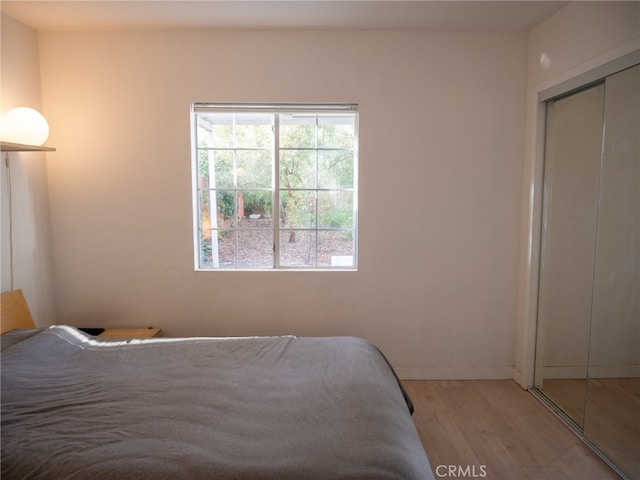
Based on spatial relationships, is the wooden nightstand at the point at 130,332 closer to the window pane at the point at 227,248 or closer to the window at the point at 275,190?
the window at the point at 275,190

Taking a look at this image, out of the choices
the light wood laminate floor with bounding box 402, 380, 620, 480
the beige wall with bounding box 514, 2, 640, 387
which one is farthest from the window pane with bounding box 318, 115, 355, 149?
the light wood laminate floor with bounding box 402, 380, 620, 480

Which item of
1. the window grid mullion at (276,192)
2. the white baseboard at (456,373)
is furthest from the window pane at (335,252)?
the white baseboard at (456,373)

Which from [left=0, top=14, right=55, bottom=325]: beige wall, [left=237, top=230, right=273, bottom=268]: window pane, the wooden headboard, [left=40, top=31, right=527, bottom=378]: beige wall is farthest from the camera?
[left=237, top=230, right=273, bottom=268]: window pane

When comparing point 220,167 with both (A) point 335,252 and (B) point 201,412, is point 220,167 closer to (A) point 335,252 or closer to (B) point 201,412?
(A) point 335,252

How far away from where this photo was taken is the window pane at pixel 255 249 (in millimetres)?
3146

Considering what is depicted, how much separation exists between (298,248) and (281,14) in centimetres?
167

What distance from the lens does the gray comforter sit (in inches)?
51.1

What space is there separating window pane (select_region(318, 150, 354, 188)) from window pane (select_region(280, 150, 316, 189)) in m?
0.06

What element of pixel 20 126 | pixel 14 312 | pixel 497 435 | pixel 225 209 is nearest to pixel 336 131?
pixel 225 209

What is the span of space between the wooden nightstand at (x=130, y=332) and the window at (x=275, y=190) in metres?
0.60

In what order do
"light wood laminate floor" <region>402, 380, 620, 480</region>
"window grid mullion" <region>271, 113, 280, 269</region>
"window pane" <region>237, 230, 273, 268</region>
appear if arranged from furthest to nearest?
"window pane" <region>237, 230, 273, 268</region> → "window grid mullion" <region>271, 113, 280, 269</region> → "light wood laminate floor" <region>402, 380, 620, 480</region>

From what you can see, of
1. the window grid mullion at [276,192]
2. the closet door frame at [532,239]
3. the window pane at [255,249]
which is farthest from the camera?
the window pane at [255,249]

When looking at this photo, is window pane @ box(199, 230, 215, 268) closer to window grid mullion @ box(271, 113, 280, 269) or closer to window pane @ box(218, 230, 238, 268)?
window pane @ box(218, 230, 238, 268)

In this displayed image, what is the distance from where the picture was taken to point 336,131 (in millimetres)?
3086
